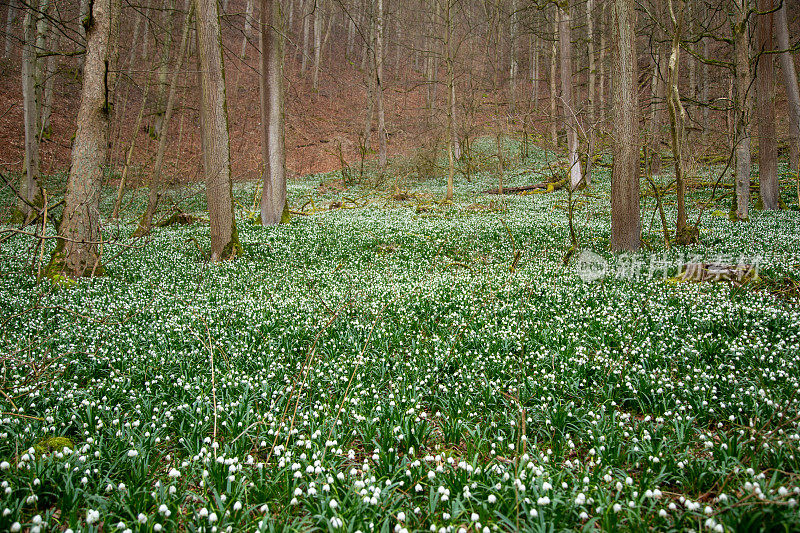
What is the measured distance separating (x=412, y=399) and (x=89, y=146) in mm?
9111

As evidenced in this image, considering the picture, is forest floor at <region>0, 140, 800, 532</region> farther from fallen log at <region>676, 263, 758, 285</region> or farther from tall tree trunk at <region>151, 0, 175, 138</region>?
tall tree trunk at <region>151, 0, 175, 138</region>

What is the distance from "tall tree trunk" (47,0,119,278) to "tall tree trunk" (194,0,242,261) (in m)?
1.90

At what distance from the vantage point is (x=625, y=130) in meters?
8.91

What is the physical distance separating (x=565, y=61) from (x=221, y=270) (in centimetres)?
1922

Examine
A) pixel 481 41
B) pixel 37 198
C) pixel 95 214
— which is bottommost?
pixel 95 214

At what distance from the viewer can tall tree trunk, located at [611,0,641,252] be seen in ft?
28.4

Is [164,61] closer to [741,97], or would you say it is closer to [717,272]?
[717,272]

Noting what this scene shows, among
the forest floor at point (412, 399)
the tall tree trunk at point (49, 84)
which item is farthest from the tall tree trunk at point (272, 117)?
the tall tree trunk at point (49, 84)

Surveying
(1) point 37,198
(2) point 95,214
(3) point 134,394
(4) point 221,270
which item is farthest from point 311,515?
(1) point 37,198

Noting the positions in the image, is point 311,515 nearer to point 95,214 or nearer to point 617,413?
point 617,413

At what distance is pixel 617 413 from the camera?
12.0 feet

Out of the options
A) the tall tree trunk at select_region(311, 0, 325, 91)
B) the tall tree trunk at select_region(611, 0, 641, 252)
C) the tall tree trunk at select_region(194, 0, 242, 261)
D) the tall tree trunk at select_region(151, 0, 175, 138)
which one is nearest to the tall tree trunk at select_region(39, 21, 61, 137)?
the tall tree trunk at select_region(151, 0, 175, 138)

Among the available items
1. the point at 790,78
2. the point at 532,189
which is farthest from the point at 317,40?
the point at 790,78

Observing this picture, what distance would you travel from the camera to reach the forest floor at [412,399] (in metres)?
2.64
